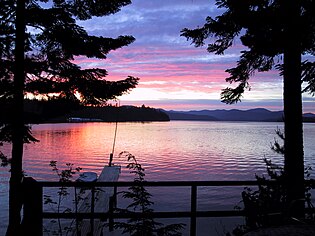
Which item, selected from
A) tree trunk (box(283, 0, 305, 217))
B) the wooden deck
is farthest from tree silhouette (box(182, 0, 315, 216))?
the wooden deck

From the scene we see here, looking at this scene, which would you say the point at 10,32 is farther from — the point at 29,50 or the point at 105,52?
the point at 105,52

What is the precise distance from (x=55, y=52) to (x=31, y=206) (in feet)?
13.5

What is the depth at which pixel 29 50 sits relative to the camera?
27.1 ft

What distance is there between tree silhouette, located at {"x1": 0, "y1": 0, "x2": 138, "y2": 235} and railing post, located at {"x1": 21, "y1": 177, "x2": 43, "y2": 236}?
2294 millimetres

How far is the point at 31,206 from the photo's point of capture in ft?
18.0

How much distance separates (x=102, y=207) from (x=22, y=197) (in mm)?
9843

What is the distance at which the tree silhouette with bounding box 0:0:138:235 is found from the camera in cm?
762

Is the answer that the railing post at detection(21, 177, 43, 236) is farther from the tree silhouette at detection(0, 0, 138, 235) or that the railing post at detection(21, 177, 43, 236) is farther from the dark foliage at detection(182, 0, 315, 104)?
the dark foliage at detection(182, 0, 315, 104)

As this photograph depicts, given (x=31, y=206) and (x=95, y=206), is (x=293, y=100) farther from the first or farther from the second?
(x=95, y=206)

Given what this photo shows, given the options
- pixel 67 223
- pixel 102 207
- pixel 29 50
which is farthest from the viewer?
pixel 67 223

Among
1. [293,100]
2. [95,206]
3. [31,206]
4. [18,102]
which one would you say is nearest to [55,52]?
[18,102]

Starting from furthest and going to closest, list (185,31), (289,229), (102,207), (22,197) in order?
(102,207), (185,31), (22,197), (289,229)

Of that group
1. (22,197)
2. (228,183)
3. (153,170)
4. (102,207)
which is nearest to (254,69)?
(228,183)

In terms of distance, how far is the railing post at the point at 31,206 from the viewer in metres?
5.47
